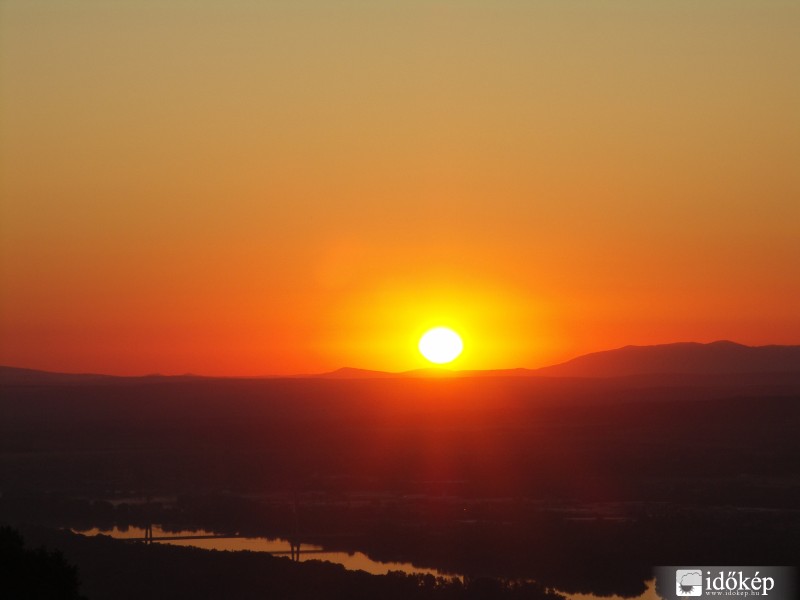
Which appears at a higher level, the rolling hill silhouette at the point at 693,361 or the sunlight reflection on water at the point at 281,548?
the rolling hill silhouette at the point at 693,361

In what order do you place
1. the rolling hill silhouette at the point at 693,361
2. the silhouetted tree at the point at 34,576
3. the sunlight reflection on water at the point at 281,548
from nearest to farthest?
1. the silhouetted tree at the point at 34,576
2. the sunlight reflection on water at the point at 281,548
3. the rolling hill silhouette at the point at 693,361

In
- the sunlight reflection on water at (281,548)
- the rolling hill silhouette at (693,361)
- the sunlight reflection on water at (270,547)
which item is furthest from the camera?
the rolling hill silhouette at (693,361)

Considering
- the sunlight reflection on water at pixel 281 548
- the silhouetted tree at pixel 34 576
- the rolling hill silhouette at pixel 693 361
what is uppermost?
the rolling hill silhouette at pixel 693 361

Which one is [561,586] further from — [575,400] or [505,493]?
[575,400]

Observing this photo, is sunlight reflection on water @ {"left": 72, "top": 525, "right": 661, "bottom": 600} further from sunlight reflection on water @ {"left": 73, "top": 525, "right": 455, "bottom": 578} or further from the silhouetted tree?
the silhouetted tree

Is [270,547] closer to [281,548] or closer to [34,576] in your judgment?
[281,548]

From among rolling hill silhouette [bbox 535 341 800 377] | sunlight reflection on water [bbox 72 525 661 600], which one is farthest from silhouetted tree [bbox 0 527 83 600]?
rolling hill silhouette [bbox 535 341 800 377]

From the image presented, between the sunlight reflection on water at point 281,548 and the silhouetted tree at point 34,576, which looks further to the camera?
the sunlight reflection on water at point 281,548

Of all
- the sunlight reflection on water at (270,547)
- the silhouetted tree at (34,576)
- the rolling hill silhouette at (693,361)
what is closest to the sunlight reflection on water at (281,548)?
the sunlight reflection on water at (270,547)

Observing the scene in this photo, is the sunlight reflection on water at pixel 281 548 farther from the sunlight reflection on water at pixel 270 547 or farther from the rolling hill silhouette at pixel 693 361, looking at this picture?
the rolling hill silhouette at pixel 693 361

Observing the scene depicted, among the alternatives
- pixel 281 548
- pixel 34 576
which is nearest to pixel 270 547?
pixel 281 548

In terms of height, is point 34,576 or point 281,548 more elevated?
point 281,548

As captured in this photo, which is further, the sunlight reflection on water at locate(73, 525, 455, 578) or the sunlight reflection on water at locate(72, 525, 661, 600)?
the sunlight reflection on water at locate(73, 525, 455, 578)
